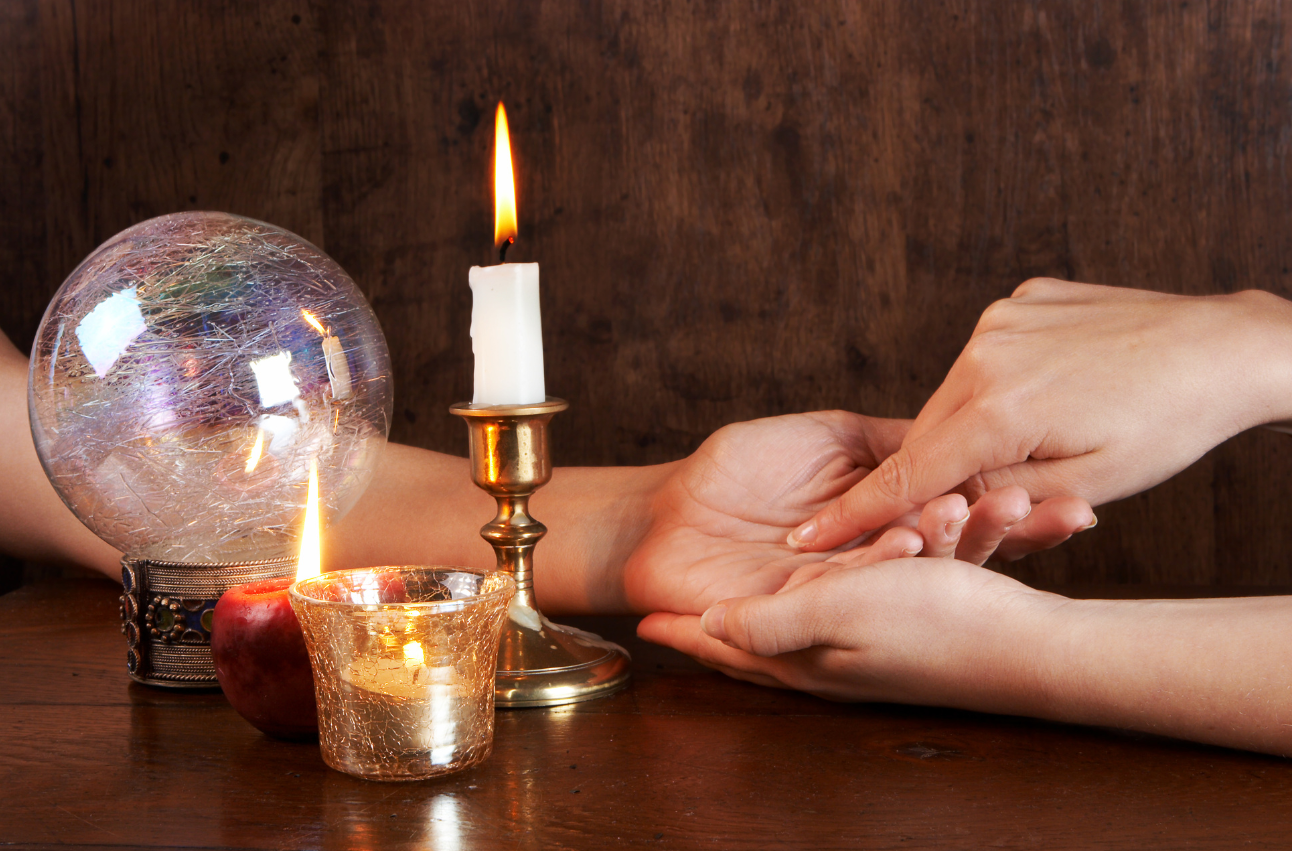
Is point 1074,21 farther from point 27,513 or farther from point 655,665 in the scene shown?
point 27,513

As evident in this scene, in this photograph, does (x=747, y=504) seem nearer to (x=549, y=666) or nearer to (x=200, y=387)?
(x=549, y=666)

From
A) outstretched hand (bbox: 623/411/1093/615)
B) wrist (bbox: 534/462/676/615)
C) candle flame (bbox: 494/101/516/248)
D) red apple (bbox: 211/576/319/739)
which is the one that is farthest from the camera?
wrist (bbox: 534/462/676/615)

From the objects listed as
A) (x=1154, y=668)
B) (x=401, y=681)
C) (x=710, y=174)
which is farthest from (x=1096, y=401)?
(x=710, y=174)

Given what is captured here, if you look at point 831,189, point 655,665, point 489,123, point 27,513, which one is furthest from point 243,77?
point 655,665

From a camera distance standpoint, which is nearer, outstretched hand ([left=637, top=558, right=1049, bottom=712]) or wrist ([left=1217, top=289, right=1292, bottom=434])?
outstretched hand ([left=637, top=558, right=1049, bottom=712])

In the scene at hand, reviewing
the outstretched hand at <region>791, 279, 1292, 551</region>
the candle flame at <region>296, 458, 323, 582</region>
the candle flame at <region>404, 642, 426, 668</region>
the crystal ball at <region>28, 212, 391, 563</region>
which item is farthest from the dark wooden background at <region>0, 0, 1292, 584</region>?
the candle flame at <region>404, 642, 426, 668</region>

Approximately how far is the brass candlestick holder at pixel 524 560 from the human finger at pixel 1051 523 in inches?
12.2

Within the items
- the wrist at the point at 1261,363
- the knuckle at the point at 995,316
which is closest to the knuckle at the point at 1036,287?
the knuckle at the point at 995,316

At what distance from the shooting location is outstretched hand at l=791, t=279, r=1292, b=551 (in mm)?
808

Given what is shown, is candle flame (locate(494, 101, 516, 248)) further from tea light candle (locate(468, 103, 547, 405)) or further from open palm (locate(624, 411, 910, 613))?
open palm (locate(624, 411, 910, 613))

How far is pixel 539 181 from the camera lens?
154cm

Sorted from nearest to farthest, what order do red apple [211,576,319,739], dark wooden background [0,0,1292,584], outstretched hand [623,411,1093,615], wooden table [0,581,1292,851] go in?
wooden table [0,581,1292,851]
red apple [211,576,319,739]
outstretched hand [623,411,1093,615]
dark wooden background [0,0,1292,584]

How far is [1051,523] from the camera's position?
76 centimetres

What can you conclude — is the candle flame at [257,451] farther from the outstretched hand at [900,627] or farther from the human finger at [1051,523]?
the human finger at [1051,523]
